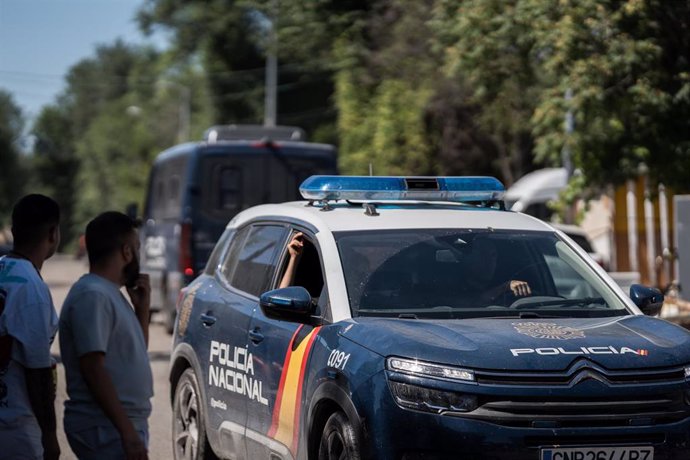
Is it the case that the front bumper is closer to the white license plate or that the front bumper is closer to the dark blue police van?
the white license plate

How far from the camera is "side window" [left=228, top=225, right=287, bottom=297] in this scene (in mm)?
7539

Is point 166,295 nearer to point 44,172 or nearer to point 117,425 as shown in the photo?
point 117,425

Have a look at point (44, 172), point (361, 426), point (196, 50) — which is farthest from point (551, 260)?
point (44, 172)

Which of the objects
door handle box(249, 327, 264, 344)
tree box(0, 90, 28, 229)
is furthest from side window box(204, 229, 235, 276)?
tree box(0, 90, 28, 229)

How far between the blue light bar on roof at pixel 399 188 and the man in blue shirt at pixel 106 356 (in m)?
2.33

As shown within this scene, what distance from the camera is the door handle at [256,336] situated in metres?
7.02

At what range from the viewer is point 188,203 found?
16734 mm

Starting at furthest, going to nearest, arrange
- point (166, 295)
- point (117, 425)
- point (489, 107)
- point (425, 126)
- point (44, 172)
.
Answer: point (44, 172) → point (425, 126) → point (489, 107) → point (166, 295) → point (117, 425)

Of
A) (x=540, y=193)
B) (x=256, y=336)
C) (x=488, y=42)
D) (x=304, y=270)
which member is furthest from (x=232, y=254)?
(x=540, y=193)

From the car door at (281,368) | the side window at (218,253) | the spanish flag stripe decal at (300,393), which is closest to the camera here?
the spanish flag stripe decal at (300,393)

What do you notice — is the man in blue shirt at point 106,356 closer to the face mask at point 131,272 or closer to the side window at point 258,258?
the face mask at point 131,272

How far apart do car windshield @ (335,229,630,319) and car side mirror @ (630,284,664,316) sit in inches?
4.9

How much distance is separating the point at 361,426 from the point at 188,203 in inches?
444

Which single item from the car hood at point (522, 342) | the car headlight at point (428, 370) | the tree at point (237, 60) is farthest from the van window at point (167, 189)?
the tree at point (237, 60)
